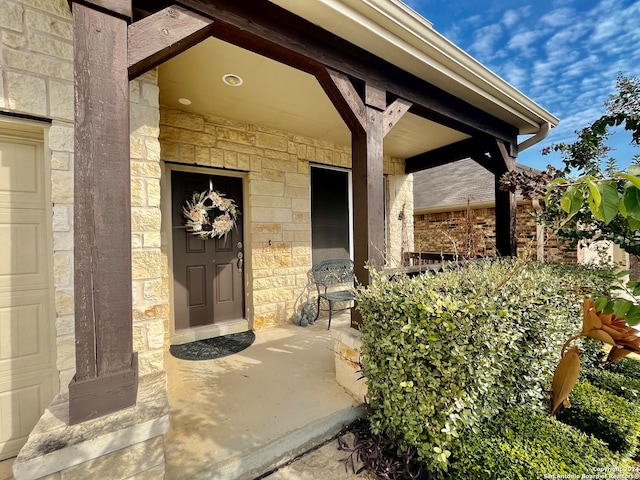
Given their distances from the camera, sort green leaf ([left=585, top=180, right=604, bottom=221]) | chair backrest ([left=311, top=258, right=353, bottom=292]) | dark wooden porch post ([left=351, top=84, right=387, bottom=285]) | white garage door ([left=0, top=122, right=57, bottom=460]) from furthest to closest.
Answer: chair backrest ([left=311, top=258, right=353, bottom=292]), dark wooden porch post ([left=351, top=84, right=387, bottom=285]), white garage door ([left=0, top=122, right=57, bottom=460]), green leaf ([left=585, top=180, right=604, bottom=221])

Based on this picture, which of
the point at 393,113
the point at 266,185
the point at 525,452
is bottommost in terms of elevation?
the point at 525,452

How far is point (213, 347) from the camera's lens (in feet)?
9.98

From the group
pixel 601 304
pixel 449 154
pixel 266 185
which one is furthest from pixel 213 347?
pixel 449 154

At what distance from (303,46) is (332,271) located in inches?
105

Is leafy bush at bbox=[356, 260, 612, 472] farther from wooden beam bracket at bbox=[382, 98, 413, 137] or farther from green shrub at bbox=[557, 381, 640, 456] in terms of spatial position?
wooden beam bracket at bbox=[382, 98, 413, 137]

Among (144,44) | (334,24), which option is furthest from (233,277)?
(334,24)

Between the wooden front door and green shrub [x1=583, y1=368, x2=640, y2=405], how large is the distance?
3.57 m

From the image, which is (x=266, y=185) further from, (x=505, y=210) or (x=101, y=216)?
(x=505, y=210)

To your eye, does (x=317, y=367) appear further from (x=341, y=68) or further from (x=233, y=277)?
(x=341, y=68)

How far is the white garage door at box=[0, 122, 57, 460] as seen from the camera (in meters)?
1.62

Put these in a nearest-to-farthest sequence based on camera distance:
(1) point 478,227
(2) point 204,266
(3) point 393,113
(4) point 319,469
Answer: (4) point 319,469, (3) point 393,113, (2) point 204,266, (1) point 478,227

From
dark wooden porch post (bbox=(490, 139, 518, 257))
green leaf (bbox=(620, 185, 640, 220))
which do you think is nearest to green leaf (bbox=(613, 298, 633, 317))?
green leaf (bbox=(620, 185, 640, 220))

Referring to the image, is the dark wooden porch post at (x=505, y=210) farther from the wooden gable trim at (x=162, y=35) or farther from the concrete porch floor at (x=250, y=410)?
the wooden gable trim at (x=162, y=35)

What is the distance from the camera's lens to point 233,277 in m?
3.55
